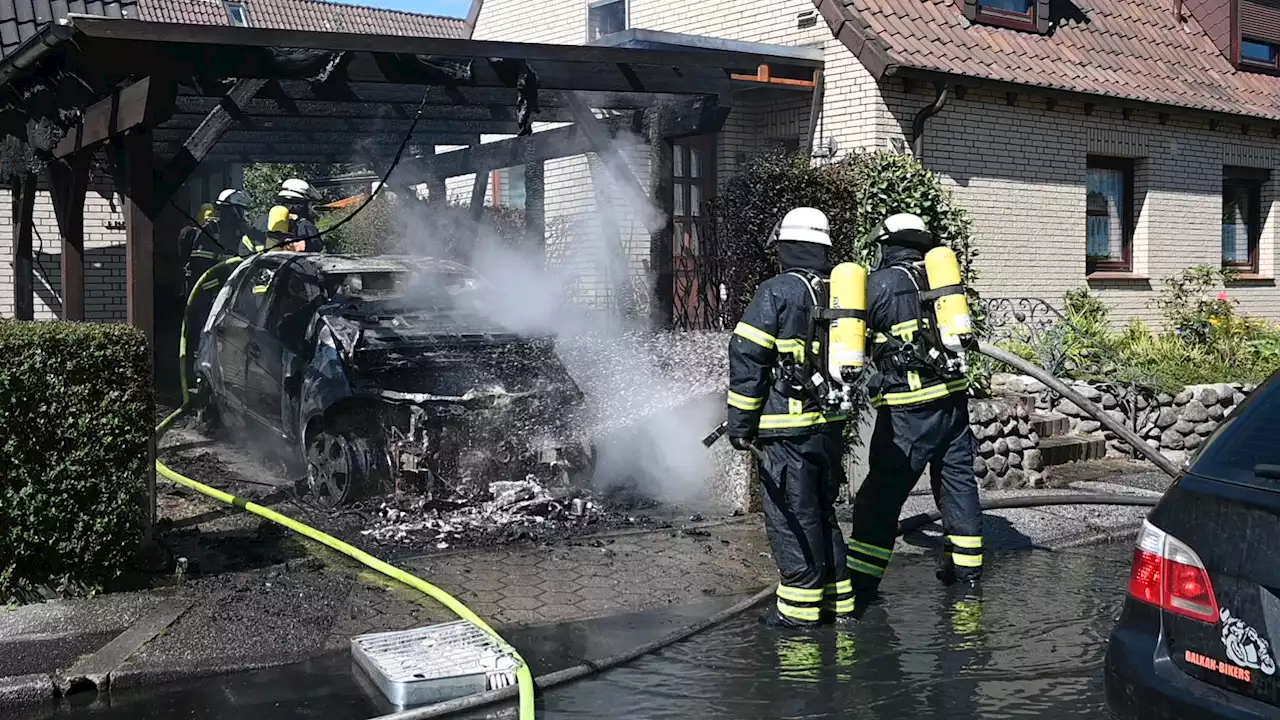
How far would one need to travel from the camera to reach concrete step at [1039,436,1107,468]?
34.8 feet

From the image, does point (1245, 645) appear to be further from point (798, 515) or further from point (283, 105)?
point (283, 105)

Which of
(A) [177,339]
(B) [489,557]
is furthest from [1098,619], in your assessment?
(A) [177,339]

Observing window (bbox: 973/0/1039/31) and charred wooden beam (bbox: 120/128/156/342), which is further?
window (bbox: 973/0/1039/31)

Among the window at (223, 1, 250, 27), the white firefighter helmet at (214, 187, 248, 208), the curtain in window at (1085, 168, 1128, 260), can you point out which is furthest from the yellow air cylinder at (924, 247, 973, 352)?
the window at (223, 1, 250, 27)

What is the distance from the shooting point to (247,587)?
618 cm

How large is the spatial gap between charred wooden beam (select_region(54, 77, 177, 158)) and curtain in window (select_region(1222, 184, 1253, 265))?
14112 mm

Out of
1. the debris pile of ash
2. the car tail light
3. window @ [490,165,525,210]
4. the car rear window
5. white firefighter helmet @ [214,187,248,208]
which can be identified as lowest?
the debris pile of ash

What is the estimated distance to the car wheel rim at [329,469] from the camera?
7883mm

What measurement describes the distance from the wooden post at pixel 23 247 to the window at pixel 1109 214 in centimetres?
1159

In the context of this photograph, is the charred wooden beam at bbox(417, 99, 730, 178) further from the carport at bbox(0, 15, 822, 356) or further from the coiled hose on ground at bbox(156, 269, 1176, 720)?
the coiled hose on ground at bbox(156, 269, 1176, 720)

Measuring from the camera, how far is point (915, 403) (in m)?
6.46

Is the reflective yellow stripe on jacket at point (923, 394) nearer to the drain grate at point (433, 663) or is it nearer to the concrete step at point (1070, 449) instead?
the drain grate at point (433, 663)

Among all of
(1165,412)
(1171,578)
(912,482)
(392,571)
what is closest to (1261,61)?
(1165,412)

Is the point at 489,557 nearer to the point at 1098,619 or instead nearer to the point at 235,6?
the point at 1098,619
